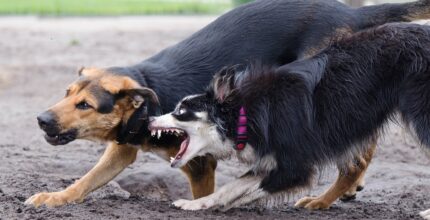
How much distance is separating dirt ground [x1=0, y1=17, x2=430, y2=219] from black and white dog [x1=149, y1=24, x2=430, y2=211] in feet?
0.84

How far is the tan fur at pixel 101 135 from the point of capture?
237 inches

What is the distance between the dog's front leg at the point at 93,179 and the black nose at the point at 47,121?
1.80 ft

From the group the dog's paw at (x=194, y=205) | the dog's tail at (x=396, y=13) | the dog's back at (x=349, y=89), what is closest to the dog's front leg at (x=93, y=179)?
the dog's paw at (x=194, y=205)

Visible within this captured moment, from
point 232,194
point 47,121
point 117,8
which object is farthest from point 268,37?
point 117,8

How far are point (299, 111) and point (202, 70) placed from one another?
1179 mm

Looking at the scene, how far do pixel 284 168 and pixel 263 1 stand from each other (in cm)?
174

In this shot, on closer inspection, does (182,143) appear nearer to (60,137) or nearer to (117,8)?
(60,137)

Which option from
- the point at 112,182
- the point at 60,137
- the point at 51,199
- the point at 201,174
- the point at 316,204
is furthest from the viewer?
the point at 112,182

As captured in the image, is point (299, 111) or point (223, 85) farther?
point (223, 85)

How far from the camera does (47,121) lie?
5840mm

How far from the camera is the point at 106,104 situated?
6133 millimetres

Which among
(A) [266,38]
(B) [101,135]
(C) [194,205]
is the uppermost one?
(A) [266,38]

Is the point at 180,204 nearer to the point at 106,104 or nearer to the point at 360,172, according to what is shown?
the point at 106,104

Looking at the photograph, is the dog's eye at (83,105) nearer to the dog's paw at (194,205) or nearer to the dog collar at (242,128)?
the dog's paw at (194,205)
